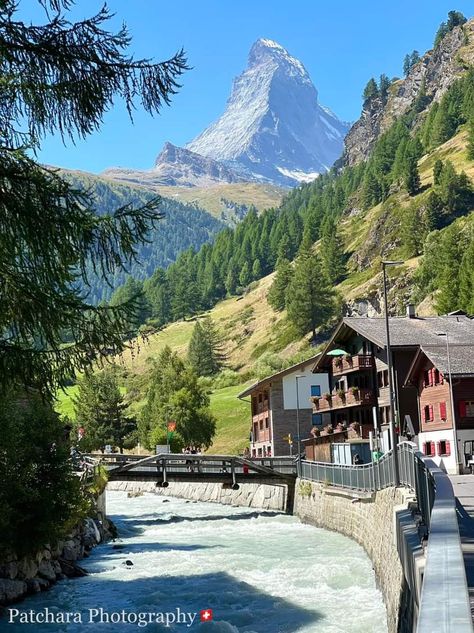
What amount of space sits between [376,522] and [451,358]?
22.2 metres

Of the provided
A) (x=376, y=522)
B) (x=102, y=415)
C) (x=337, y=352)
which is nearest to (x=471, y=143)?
(x=102, y=415)

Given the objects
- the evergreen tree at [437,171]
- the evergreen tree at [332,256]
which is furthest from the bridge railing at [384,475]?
the evergreen tree at [437,171]

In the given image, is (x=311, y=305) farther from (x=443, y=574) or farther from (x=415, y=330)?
(x=443, y=574)

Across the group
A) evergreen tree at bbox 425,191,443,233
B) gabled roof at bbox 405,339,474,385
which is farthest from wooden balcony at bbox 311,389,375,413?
evergreen tree at bbox 425,191,443,233

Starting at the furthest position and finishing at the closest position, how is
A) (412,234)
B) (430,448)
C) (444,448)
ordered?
1. (412,234)
2. (430,448)
3. (444,448)

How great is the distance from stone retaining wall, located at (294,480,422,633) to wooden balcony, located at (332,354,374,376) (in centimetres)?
1390

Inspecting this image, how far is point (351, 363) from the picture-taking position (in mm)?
56781

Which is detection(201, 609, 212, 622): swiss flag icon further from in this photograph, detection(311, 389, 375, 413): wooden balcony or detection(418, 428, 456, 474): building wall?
detection(311, 389, 375, 413): wooden balcony

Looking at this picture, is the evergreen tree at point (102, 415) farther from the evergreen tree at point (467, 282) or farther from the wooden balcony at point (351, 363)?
the evergreen tree at point (467, 282)

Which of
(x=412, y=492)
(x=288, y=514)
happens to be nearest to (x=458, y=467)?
(x=288, y=514)

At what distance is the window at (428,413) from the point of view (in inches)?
1896

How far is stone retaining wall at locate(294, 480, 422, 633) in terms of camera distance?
13.7 meters

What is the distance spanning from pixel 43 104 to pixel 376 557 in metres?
17.3

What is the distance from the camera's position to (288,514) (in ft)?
147
